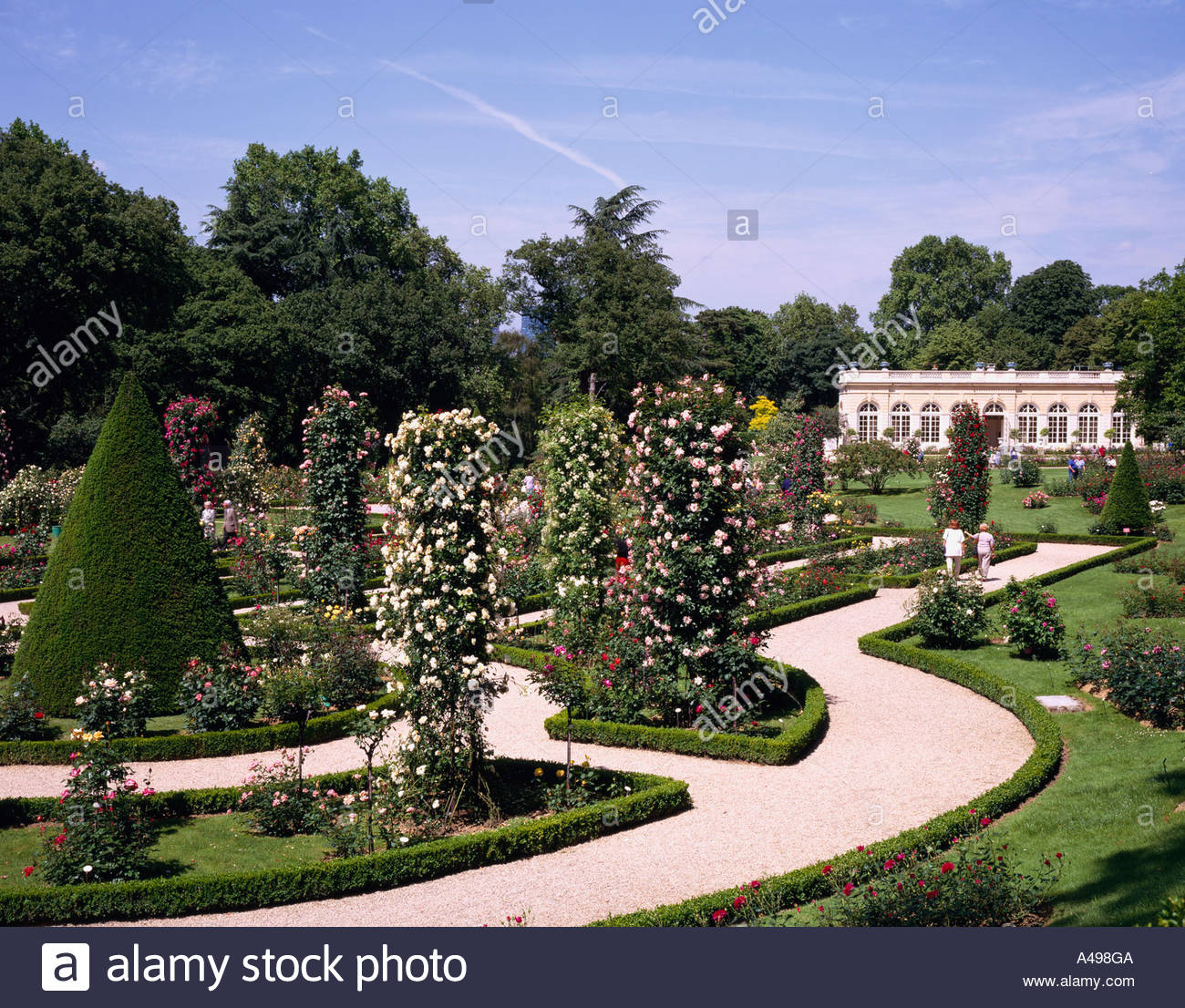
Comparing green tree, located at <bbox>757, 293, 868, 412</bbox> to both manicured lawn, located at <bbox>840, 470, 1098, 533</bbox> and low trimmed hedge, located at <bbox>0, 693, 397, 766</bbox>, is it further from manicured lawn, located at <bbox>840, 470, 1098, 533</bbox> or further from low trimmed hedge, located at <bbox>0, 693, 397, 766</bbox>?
low trimmed hedge, located at <bbox>0, 693, 397, 766</bbox>

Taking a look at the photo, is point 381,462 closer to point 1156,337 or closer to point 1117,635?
point 1156,337

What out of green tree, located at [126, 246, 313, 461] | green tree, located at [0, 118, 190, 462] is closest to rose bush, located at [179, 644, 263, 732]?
green tree, located at [0, 118, 190, 462]

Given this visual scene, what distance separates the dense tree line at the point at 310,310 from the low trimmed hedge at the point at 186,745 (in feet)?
54.6

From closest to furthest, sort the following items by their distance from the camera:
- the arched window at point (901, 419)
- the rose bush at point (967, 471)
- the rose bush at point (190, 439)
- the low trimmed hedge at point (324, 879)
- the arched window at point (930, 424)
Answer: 1. the low trimmed hedge at point (324, 879)
2. the rose bush at point (967, 471)
3. the rose bush at point (190, 439)
4. the arched window at point (930, 424)
5. the arched window at point (901, 419)

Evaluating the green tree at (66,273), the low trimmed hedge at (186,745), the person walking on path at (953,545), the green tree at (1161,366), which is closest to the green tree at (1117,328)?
the green tree at (1161,366)

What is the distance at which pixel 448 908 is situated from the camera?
7.95m

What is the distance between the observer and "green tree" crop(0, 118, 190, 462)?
31.2 metres

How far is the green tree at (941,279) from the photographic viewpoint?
3250 inches

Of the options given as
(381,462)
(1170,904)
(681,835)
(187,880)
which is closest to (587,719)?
(681,835)

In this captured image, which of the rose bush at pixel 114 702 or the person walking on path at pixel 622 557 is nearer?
the rose bush at pixel 114 702

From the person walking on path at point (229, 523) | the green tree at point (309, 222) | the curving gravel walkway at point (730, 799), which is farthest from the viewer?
the green tree at point (309, 222)

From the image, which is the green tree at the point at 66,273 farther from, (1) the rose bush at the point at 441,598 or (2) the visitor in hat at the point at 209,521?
(1) the rose bush at the point at 441,598

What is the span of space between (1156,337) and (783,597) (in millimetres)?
31211

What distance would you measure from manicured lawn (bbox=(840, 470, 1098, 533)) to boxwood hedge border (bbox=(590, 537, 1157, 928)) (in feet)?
52.7
